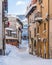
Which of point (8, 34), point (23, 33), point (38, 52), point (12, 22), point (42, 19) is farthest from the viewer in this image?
point (23, 33)

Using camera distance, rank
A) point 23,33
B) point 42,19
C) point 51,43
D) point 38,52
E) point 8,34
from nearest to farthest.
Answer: point 51,43 → point 42,19 → point 38,52 → point 8,34 → point 23,33

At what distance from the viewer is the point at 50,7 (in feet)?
81.9

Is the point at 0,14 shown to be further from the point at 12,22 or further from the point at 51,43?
the point at 12,22

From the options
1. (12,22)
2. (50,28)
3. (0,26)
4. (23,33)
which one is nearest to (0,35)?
(0,26)

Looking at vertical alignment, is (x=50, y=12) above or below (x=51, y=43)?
above

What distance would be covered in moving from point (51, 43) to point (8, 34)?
3026 cm

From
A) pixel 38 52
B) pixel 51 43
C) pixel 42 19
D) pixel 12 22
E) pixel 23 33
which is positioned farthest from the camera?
pixel 23 33

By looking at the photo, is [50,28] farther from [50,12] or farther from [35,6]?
[35,6]

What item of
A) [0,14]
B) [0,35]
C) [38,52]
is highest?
[0,14]

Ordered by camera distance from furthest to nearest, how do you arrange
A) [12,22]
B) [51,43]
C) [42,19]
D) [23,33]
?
[23,33], [12,22], [42,19], [51,43]

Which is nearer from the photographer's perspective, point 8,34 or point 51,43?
point 51,43

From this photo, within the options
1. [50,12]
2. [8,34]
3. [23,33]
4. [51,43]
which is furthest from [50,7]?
[23,33]

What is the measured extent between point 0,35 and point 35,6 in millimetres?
9542

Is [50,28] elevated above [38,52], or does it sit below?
above
